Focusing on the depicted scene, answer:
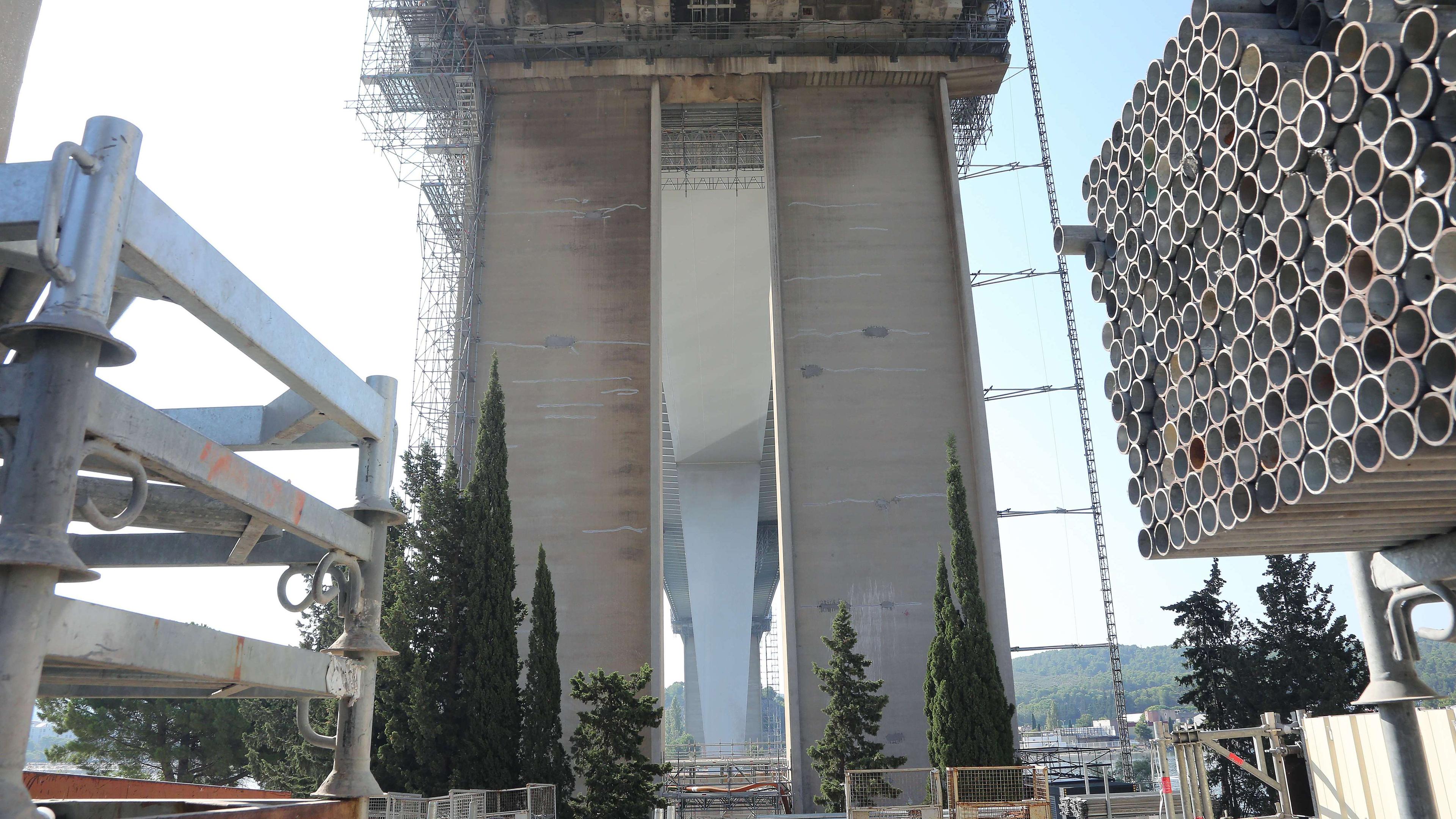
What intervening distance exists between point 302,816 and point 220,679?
730 mm

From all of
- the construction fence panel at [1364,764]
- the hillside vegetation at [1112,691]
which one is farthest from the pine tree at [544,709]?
the hillside vegetation at [1112,691]

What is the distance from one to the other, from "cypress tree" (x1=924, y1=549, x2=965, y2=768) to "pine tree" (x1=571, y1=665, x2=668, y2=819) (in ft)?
16.0

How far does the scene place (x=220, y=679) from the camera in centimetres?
458

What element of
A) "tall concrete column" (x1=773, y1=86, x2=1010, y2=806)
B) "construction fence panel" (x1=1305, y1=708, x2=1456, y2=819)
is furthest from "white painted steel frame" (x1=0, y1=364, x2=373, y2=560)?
"tall concrete column" (x1=773, y1=86, x2=1010, y2=806)

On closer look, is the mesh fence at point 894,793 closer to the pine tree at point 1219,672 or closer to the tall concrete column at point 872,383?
the tall concrete column at point 872,383

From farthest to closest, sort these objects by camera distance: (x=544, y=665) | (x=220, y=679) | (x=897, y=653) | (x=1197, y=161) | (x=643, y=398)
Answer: (x=643, y=398) → (x=897, y=653) → (x=544, y=665) → (x=1197, y=161) → (x=220, y=679)

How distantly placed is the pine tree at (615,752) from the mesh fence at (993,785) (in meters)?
4.88

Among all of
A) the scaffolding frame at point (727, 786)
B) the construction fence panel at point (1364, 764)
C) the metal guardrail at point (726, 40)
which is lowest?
the scaffolding frame at point (727, 786)

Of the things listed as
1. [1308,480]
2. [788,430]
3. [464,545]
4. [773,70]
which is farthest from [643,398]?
[1308,480]

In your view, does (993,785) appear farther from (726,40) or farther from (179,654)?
(726,40)

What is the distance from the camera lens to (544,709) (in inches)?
685

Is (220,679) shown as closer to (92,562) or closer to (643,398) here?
(92,562)

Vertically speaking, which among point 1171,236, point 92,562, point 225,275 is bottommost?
point 92,562

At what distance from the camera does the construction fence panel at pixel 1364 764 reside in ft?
25.5
